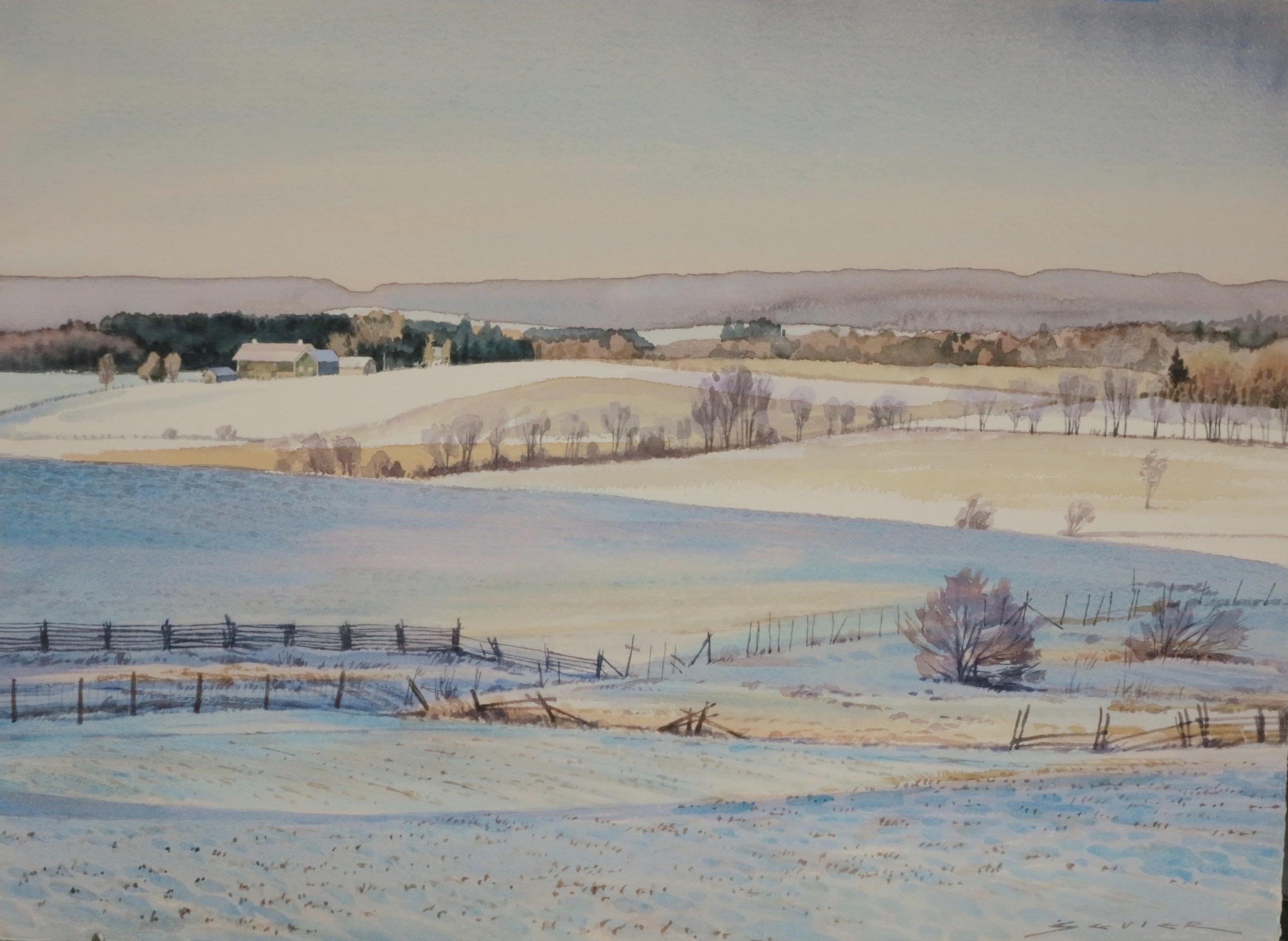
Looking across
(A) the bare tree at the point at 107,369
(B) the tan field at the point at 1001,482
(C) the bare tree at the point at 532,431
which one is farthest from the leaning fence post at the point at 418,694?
(A) the bare tree at the point at 107,369

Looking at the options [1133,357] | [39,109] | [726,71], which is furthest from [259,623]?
[1133,357]

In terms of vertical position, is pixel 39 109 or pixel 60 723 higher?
pixel 39 109

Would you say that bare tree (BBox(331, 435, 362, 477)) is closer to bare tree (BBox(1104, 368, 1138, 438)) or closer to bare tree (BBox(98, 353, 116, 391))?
bare tree (BBox(98, 353, 116, 391))

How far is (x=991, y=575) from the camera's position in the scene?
3510 mm

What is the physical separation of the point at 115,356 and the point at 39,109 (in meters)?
0.84

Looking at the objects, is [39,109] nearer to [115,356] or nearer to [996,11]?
[115,356]

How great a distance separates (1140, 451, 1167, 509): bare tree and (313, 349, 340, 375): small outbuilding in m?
2.64

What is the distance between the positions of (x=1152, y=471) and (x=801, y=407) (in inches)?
44.6

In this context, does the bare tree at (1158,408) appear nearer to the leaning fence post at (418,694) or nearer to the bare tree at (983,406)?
the bare tree at (983,406)

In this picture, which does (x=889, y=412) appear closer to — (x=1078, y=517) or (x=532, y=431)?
(x=1078, y=517)

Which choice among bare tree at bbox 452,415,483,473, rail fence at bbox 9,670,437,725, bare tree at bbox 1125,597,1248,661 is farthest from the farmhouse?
bare tree at bbox 1125,597,1248,661

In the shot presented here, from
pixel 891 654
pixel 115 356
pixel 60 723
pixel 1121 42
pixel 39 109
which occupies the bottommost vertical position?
pixel 60 723

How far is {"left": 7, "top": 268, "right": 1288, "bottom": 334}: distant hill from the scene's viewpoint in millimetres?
A: 3529
